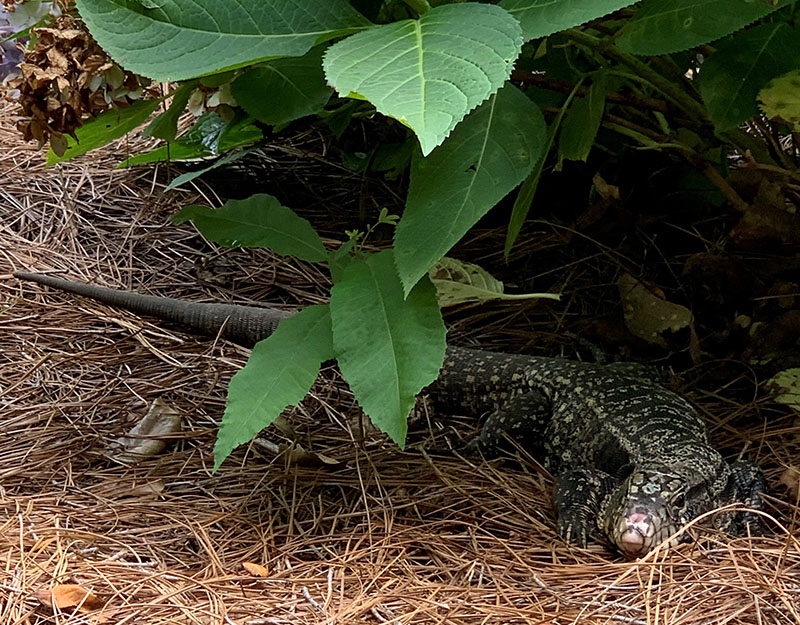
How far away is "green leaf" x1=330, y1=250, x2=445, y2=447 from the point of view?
1.88 metres

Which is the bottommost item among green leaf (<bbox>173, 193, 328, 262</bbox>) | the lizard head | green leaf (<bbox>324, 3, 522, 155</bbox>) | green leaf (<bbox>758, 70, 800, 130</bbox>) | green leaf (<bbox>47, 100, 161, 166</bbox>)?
the lizard head

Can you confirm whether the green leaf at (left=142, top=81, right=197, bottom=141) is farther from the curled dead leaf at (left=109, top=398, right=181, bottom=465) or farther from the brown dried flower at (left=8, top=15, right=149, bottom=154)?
the curled dead leaf at (left=109, top=398, right=181, bottom=465)

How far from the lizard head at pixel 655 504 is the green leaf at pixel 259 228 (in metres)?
1.03

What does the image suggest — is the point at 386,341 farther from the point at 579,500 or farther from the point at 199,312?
the point at 199,312

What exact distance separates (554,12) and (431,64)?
436mm

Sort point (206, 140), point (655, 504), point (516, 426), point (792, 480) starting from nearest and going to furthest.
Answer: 1. point (655, 504)
2. point (792, 480)
3. point (516, 426)
4. point (206, 140)

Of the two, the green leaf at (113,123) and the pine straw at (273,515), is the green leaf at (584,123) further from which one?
the green leaf at (113,123)

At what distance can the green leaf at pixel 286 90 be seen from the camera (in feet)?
7.06

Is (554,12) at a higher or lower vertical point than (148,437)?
higher

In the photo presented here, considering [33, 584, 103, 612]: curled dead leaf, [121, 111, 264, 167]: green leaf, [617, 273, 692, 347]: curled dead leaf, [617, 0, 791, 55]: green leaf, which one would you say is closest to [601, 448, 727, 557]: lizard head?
[617, 273, 692, 347]: curled dead leaf

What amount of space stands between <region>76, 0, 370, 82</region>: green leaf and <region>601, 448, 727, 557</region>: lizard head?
4.41 feet

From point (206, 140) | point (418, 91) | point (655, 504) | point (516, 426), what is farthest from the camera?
point (206, 140)

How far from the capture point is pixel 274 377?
2.00 metres

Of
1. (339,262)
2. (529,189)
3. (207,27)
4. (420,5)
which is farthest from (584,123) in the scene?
(207,27)
